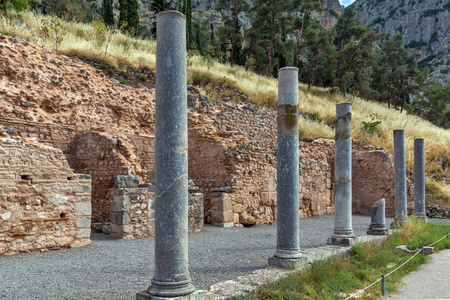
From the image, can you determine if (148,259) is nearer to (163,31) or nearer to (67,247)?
(67,247)

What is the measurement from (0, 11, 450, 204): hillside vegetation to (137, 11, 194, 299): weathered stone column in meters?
13.6

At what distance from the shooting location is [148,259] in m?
6.84

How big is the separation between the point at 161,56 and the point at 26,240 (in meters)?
5.11

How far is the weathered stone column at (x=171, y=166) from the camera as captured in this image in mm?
4051

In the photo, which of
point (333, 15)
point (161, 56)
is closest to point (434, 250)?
point (161, 56)

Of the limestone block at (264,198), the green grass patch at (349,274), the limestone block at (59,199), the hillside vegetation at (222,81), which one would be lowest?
the green grass patch at (349,274)

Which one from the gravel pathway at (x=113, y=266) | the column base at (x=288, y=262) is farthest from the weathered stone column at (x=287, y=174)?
the gravel pathway at (x=113, y=266)

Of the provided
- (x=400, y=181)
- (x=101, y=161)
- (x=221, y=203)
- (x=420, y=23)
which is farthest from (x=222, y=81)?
(x=420, y=23)

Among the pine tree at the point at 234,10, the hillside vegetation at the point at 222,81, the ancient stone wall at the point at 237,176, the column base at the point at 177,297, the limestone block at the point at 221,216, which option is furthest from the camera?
the pine tree at the point at 234,10

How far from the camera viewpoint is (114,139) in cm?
1079

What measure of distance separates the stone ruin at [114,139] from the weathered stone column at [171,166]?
497 cm

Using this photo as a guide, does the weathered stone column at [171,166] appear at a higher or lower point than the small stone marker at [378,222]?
higher

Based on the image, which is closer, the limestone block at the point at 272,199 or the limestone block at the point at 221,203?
the limestone block at the point at 221,203

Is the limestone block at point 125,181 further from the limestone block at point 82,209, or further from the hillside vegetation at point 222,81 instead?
the hillside vegetation at point 222,81
